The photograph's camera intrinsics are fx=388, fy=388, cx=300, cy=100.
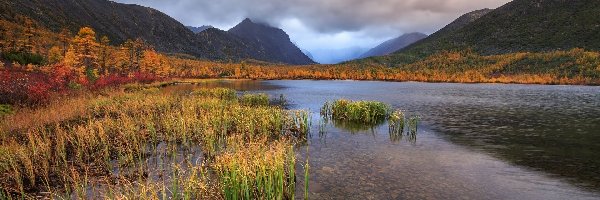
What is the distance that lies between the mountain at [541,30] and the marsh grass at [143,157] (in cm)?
15500

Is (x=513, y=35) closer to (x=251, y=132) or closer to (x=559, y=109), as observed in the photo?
(x=559, y=109)

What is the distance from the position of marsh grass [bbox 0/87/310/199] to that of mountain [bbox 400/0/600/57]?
6102 inches

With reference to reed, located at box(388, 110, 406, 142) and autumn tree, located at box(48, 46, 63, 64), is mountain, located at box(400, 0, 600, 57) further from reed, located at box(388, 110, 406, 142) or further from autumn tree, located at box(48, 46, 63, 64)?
autumn tree, located at box(48, 46, 63, 64)

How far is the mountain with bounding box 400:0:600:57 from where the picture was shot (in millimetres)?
147375

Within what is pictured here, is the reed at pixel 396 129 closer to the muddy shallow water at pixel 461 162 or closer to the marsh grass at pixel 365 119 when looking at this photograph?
the marsh grass at pixel 365 119

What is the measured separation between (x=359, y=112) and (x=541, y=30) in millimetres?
171367

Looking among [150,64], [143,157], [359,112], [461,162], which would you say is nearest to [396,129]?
[359,112]

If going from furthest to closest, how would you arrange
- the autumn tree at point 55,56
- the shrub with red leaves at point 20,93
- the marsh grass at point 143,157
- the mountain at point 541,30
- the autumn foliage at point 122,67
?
1. the mountain at point 541,30
2. the autumn tree at point 55,56
3. the autumn foliage at point 122,67
4. the shrub with red leaves at point 20,93
5. the marsh grass at point 143,157

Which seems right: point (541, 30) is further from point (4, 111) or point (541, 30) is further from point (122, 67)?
point (4, 111)

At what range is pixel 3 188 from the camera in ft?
38.0

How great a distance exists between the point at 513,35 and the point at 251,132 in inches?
7379

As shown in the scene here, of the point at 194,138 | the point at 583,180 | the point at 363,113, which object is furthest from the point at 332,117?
the point at 583,180

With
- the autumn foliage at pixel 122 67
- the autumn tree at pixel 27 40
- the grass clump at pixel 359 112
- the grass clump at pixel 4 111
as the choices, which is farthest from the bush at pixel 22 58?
the grass clump at pixel 359 112

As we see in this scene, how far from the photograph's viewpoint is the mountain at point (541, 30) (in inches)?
5802
